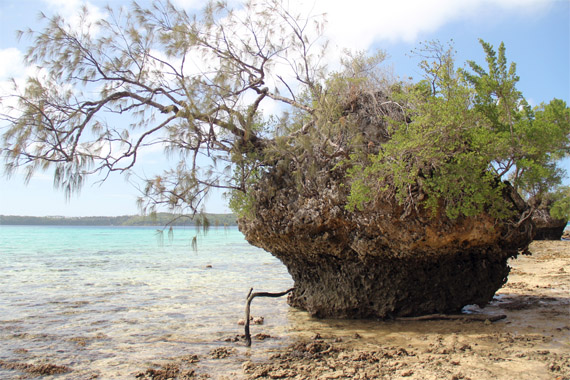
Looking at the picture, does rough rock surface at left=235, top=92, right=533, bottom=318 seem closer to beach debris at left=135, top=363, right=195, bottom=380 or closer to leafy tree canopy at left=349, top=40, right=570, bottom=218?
leafy tree canopy at left=349, top=40, right=570, bottom=218

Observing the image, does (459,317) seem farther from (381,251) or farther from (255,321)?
→ (255,321)

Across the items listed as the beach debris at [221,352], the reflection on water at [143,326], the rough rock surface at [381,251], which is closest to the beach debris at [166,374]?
the reflection on water at [143,326]

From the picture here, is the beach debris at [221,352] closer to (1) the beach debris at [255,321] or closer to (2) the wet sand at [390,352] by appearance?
(2) the wet sand at [390,352]

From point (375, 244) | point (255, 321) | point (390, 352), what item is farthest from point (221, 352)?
point (375, 244)

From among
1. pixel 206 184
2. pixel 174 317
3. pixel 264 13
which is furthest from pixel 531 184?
pixel 174 317

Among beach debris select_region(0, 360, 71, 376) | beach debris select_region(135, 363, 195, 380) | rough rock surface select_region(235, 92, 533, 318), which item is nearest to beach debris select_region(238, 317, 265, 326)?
rough rock surface select_region(235, 92, 533, 318)

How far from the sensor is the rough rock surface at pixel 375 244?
6395mm

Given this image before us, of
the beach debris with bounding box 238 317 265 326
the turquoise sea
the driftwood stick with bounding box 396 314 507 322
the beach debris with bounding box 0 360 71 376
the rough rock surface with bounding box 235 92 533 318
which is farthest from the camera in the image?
the beach debris with bounding box 238 317 265 326

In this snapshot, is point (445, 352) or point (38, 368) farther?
point (38, 368)

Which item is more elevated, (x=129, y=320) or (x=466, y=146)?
(x=466, y=146)

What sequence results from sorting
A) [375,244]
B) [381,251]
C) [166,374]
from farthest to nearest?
1. [381,251]
2. [375,244]
3. [166,374]

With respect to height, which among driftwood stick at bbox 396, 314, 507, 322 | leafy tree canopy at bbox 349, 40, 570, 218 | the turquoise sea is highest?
leafy tree canopy at bbox 349, 40, 570, 218

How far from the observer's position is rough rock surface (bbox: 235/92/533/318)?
6.39 meters

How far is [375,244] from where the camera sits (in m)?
6.80
